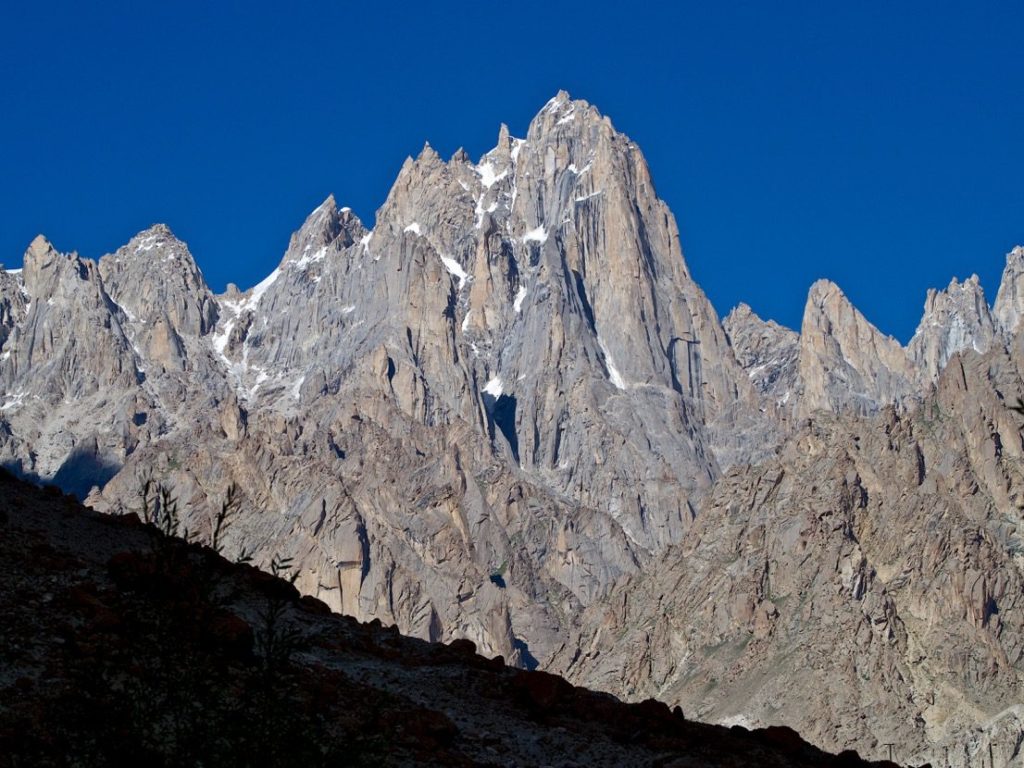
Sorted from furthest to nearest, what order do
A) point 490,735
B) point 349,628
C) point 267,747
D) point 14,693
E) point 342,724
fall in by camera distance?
point 349,628 → point 490,735 → point 342,724 → point 14,693 → point 267,747

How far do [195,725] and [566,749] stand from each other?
12.0 metres

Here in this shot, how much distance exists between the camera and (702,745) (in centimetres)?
3534

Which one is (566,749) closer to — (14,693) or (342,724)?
(342,724)

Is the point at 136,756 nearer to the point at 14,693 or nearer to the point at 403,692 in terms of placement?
the point at 14,693

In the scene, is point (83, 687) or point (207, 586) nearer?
point (207, 586)

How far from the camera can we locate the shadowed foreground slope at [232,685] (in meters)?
24.7

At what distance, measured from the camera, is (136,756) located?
24406 millimetres

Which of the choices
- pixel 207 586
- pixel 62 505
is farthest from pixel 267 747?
pixel 62 505

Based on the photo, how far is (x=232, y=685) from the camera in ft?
101

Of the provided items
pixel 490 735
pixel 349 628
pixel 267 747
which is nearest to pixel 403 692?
pixel 490 735

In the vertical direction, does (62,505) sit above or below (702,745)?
above

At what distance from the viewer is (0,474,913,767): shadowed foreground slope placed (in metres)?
24.7

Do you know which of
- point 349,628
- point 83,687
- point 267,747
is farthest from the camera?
point 349,628

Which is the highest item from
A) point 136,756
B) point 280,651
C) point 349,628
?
point 349,628
